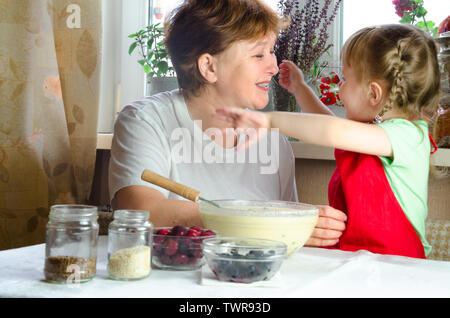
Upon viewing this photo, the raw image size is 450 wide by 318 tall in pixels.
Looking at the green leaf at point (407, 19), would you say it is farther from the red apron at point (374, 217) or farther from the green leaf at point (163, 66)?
the green leaf at point (163, 66)

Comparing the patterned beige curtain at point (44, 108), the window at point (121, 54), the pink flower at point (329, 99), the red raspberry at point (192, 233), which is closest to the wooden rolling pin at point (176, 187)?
the red raspberry at point (192, 233)

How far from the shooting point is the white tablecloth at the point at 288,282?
75 centimetres

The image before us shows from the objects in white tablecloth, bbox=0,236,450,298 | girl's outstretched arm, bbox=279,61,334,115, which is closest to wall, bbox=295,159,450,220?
girl's outstretched arm, bbox=279,61,334,115

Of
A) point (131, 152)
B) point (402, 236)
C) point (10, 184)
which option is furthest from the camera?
point (10, 184)

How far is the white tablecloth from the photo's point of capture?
0.75m

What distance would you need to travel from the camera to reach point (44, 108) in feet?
6.92

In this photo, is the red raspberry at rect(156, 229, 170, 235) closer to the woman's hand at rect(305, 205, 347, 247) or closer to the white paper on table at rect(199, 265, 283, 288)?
the white paper on table at rect(199, 265, 283, 288)

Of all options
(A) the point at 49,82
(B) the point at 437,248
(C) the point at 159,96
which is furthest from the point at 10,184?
(B) the point at 437,248

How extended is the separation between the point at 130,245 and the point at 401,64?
3.07ft

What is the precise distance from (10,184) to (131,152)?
2.57 ft

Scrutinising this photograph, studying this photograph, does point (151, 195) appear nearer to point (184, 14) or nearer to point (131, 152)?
point (131, 152)

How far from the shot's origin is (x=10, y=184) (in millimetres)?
2049

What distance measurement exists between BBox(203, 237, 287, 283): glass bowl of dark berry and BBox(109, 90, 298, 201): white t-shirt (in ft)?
2.19

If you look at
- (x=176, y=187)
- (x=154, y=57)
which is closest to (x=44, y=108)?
(x=154, y=57)
